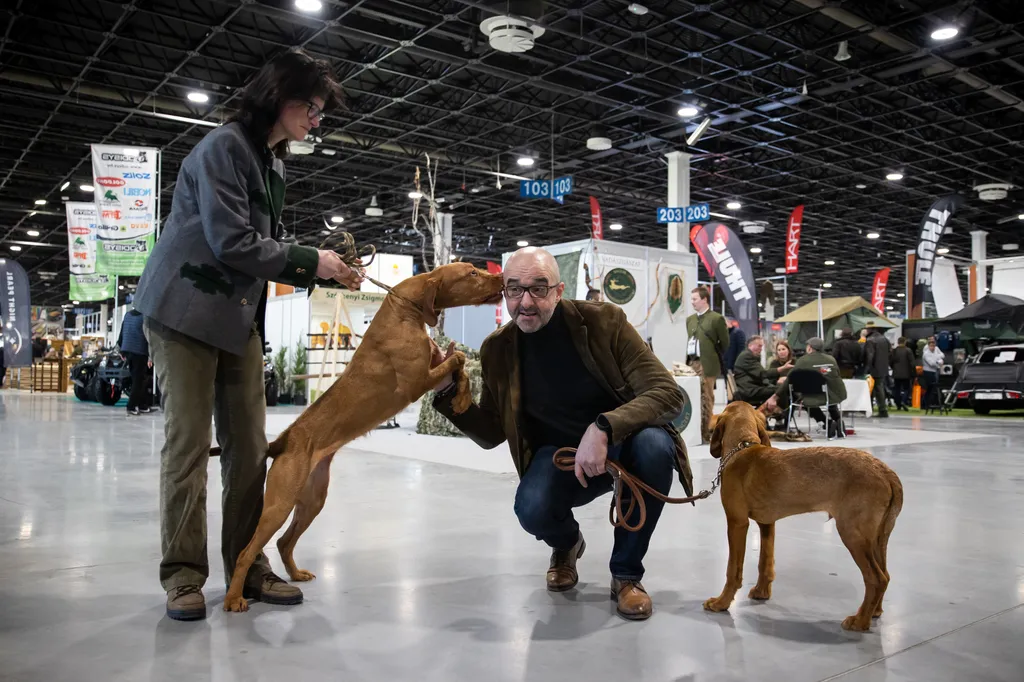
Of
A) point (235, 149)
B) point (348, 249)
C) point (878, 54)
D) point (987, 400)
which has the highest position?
point (878, 54)

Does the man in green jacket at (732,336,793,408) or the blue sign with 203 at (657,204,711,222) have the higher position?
the blue sign with 203 at (657,204,711,222)

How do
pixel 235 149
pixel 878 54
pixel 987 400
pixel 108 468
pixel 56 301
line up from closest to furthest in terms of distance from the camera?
1. pixel 235 149
2. pixel 108 468
3. pixel 878 54
4. pixel 987 400
5. pixel 56 301

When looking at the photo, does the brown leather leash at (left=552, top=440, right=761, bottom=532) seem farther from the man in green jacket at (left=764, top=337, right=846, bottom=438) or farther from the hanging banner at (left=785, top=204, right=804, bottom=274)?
the hanging banner at (left=785, top=204, right=804, bottom=274)

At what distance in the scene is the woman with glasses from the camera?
2.25 m

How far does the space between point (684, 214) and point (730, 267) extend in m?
1.18

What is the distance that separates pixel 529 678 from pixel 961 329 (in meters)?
17.9

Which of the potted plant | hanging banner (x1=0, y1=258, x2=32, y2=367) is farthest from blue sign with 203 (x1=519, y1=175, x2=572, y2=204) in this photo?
hanging banner (x1=0, y1=258, x2=32, y2=367)

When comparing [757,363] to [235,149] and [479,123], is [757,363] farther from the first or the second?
[479,123]

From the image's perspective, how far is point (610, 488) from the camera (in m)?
2.59

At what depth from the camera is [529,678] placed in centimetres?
183

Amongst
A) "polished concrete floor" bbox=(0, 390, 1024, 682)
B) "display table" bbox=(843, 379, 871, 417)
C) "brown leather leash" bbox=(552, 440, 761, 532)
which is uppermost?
"brown leather leash" bbox=(552, 440, 761, 532)

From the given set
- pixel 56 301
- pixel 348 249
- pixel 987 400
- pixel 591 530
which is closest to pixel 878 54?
pixel 987 400

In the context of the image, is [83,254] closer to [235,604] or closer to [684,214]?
[684,214]

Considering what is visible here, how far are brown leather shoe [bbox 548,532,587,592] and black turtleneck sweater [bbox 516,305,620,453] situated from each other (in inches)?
15.9
